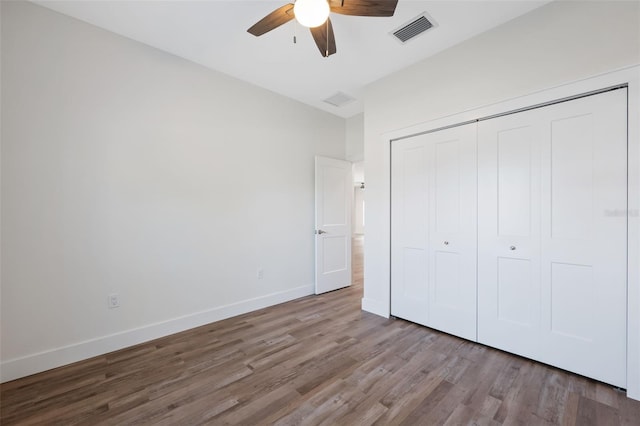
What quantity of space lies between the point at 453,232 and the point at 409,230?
48 centimetres

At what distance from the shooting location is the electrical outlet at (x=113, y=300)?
96.2 inches

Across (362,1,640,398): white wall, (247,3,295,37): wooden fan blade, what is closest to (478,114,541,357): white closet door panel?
(362,1,640,398): white wall

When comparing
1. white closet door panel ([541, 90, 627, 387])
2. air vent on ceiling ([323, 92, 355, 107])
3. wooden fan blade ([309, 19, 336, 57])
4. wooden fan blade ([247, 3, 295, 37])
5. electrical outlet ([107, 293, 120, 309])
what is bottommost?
electrical outlet ([107, 293, 120, 309])

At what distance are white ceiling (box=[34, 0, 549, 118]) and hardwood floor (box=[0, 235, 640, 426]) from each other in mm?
2945

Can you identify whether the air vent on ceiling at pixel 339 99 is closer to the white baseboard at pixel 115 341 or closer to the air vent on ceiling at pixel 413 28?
the air vent on ceiling at pixel 413 28

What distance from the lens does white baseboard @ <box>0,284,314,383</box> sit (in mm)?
2051

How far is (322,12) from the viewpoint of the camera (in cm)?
157

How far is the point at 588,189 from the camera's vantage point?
1.97 meters

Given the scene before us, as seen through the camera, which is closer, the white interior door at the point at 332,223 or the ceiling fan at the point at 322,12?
the ceiling fan at the point at 322,12

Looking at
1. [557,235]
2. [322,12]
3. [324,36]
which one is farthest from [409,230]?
[322,12]

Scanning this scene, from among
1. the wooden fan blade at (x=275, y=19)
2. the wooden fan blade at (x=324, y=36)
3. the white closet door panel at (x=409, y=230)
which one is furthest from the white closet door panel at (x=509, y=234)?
the wooden fan blade at (x=275, y=19)

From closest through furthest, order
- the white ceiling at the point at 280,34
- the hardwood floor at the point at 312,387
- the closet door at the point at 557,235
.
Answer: the hardwood floor at the point at 312,387, the closet door at the point at 557,235, the white ceiling at the point at 280,34

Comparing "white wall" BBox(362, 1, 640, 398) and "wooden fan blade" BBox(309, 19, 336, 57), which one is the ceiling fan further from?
"white wall" BBox(362, 1, 640, 398)

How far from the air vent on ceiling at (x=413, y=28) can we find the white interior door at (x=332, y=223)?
1.96 meters
